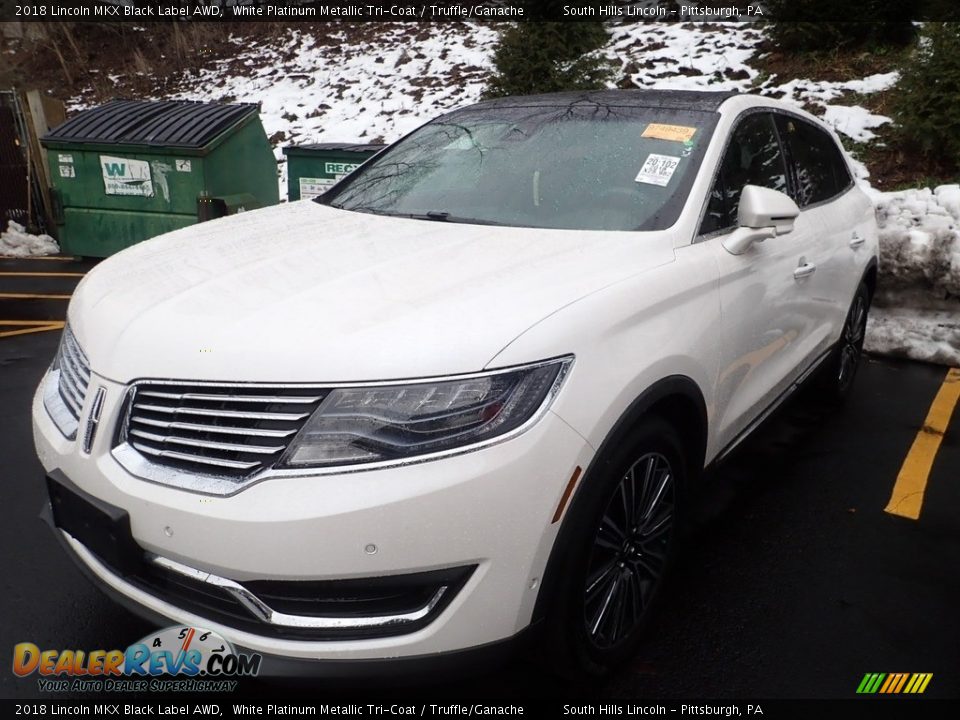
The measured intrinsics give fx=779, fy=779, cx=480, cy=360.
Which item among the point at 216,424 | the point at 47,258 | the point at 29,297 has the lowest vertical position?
the point at 47,258

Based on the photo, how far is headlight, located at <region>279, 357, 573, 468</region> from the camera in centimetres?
176

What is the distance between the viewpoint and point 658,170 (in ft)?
9.21

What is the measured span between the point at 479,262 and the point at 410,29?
52.2 feet

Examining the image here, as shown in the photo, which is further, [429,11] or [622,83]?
[429,11]

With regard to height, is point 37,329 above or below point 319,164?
below

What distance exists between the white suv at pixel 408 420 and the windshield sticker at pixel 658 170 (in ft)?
0.06

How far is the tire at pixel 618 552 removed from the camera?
1995 millimetres

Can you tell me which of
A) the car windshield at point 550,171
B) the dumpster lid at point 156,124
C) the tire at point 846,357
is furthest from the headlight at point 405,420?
the dumpster lid at point 156,124

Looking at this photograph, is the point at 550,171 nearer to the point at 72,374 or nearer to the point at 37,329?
the point at 72,374

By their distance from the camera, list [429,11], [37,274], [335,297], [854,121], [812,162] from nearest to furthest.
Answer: [335,297] < [812,162] < [37,274] < [854,121] < [429,11]

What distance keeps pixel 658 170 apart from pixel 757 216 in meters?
0.39

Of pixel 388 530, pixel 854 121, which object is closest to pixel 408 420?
pixel 388 530

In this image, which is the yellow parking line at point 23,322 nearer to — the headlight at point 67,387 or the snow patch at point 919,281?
the headlight at point 67,387

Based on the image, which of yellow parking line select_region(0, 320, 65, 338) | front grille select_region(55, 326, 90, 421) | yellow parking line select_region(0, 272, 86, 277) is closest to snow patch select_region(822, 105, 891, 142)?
yellow parking line select_region(0, 320, 65, 338)
